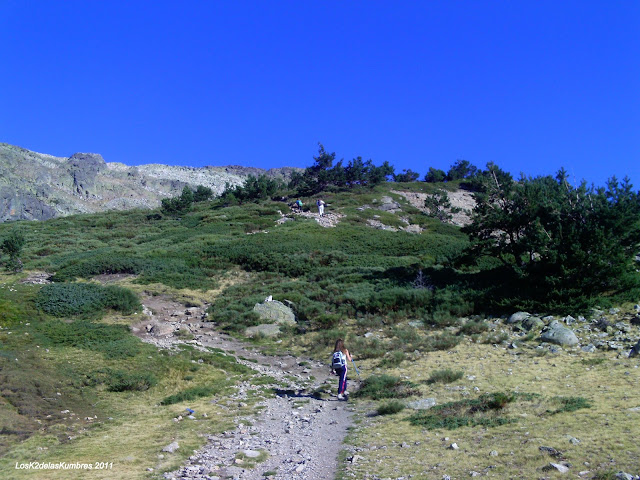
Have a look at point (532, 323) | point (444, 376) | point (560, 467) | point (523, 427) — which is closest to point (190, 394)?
point (444, 376)

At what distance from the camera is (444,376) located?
531 inches

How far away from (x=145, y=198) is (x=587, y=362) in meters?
151

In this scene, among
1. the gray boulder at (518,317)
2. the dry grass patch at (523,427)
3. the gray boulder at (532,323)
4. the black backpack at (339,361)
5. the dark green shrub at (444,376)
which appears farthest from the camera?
the gray boulder at (518,317)

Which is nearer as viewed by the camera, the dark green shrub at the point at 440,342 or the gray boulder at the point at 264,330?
the dark green shrub at the point at 440,342

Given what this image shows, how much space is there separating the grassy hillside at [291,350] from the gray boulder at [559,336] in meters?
0.53

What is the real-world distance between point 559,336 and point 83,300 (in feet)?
64.5

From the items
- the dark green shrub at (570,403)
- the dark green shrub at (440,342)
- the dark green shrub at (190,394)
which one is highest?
the dark green shrub at (440,342)

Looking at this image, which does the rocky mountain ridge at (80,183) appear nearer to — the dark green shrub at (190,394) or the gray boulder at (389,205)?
the gray boulder at (389,205)

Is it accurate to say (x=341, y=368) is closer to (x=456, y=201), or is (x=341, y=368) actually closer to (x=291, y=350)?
(x=291, y=350)

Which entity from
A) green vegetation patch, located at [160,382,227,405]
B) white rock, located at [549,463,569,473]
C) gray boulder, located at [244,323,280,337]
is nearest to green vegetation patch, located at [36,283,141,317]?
gray boulder, located at [244,323,280,337]

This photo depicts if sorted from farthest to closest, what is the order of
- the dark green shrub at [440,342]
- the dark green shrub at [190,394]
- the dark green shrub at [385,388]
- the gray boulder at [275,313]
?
the gray boulder at [275,313], the dark green shrub at [440,342], the dark green shrub at [385,388], the dark green shrub at [190,394]

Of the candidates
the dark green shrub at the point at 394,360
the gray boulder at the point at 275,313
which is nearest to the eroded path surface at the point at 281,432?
the dark green shrub at the point at 394,360

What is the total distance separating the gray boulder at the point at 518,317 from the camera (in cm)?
1874

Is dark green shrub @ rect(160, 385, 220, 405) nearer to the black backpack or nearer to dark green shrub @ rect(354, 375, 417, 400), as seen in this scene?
the black backpack
